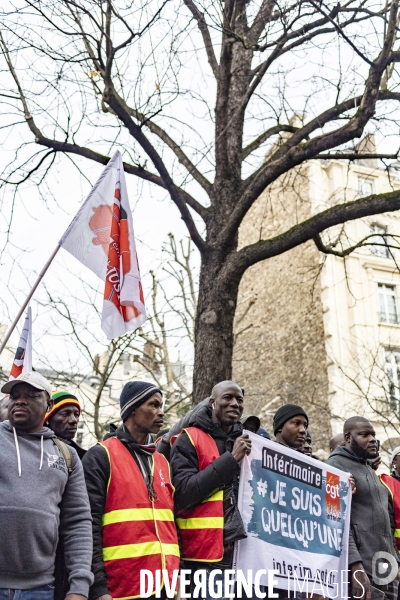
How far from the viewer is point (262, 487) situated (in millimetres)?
4992

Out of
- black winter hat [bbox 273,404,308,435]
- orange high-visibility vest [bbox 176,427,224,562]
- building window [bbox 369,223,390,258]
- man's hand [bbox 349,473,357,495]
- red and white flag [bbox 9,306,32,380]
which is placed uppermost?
building window [bbox 369,223,390,258]

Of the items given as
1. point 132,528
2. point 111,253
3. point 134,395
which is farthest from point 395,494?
point 111,253

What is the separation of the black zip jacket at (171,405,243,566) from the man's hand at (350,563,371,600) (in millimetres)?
1260

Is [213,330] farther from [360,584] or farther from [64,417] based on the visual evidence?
[360,584]

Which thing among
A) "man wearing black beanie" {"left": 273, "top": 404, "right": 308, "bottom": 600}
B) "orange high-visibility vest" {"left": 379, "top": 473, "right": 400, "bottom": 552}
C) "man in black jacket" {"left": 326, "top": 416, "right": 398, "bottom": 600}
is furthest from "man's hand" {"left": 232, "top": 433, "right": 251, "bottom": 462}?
"orange high-visibility vest" {"left": 379, "top": 473, "right": 400, "bottom": 552}

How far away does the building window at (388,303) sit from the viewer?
84.4 ft

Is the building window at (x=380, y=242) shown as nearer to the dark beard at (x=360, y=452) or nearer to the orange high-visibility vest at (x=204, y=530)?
the dark beard at (x=360, y=452)

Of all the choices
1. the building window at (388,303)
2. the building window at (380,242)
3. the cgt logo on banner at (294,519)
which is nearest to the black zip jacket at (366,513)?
the cgt logo on banner at (294,519)

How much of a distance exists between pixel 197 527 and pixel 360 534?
5.57 ft

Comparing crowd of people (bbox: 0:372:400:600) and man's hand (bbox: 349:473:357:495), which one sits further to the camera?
man's hand (bbox: 349:473:357:495)

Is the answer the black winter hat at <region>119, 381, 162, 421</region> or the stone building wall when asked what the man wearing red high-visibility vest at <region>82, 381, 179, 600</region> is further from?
the stone building wall

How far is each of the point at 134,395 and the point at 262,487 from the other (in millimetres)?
1156

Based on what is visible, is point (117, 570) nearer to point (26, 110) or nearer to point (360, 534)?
point (360, 534)

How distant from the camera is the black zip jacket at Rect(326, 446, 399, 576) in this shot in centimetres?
551
